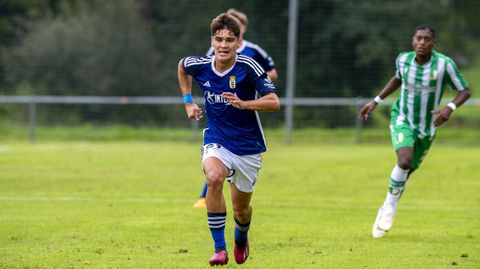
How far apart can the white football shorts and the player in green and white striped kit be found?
2.73 metres

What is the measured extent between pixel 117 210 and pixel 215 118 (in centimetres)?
401

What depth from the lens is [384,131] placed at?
27.4 meters

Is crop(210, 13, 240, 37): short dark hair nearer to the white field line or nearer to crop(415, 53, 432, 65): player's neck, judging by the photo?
crop(415, 53, 432, 65): player's neck

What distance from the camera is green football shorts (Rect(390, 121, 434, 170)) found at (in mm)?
10312

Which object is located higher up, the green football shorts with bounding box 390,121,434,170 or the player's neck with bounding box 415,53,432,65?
the player's neck with bounding box 415,53,432,65

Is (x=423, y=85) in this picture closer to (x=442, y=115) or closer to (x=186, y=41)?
(x=442, y=115)

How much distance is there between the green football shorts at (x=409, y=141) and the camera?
10.3m

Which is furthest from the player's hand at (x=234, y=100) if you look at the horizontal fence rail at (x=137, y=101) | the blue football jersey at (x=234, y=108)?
the horizontal fence rail at (x=137, y=101)

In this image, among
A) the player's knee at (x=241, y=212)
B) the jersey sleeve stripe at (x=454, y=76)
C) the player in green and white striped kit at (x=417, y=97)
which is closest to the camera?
the player's knee at (x=241, y=212)

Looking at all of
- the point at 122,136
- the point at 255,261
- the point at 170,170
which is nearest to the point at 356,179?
the point at 170,170

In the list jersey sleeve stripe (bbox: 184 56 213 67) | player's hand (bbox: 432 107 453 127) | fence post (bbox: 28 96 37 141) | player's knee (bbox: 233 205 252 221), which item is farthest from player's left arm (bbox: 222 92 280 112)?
fence post (bbox: 28 96 37 141)

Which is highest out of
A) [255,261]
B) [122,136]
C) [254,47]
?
[254,47]

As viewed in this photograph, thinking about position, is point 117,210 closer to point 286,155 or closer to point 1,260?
point 1,260

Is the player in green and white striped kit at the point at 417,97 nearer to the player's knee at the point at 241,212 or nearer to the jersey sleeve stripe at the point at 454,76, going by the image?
the jersey sleeve stripe at the point at 454,76
